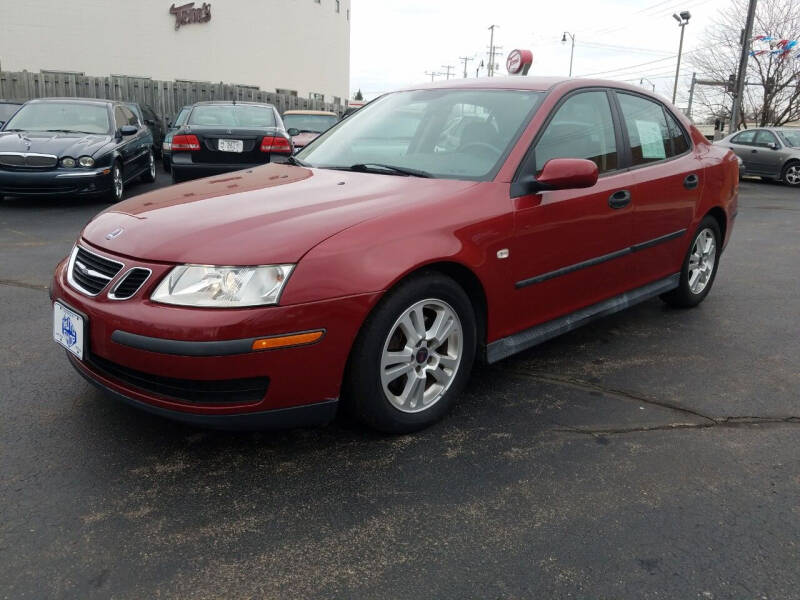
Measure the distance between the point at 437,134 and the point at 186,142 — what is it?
22.1ft

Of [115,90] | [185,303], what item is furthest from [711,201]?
[115,90]

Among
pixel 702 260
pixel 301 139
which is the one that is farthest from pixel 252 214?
pixel 301 139

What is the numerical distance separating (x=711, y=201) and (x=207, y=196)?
3371 mm

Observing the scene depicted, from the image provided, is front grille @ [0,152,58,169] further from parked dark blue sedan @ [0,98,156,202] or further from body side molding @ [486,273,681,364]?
body side molding @ [486,273,681,364]

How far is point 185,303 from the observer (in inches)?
96.4

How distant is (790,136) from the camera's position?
56.4 feet

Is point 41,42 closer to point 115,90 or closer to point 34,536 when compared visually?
point 115,90

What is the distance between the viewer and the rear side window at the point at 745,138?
17655mm

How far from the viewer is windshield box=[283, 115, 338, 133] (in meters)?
15.1

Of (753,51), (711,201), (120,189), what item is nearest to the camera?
(711,201)

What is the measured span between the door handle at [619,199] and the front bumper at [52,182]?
23.7ft

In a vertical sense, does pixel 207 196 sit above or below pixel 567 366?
above

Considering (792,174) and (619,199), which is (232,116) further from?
(792,174)

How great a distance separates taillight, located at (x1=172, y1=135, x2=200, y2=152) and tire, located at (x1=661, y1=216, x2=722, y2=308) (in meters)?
6.79
